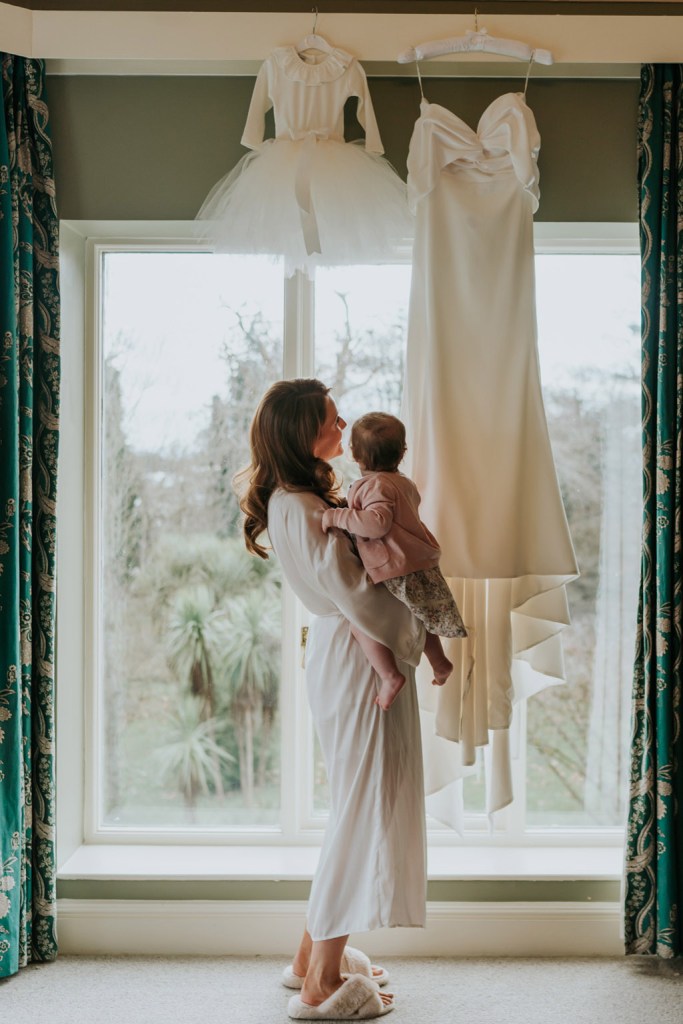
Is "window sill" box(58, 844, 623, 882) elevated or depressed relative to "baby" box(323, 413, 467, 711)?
depressed

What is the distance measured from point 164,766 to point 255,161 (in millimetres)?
1755

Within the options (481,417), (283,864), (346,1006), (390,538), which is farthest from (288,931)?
(481,417)

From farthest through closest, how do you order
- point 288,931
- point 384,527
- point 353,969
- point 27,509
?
point 288,931 → point 27,509 → point 353,969 → point 384,527

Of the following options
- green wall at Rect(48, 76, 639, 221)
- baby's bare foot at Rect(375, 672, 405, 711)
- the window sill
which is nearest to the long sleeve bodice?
green wall at Rect(48, 76, 639, 221)

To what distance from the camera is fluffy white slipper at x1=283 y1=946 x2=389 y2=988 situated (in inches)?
86.4

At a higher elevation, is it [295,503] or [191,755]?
[295,503]

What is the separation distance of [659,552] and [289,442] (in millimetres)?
1031

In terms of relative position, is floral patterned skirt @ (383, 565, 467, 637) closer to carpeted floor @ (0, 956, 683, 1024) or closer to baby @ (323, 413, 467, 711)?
baby @ (323, 413, 467, 711)

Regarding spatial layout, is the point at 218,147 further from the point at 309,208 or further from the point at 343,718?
the point at 343,718

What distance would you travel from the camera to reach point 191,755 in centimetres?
264

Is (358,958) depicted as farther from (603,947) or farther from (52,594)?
(52,594)

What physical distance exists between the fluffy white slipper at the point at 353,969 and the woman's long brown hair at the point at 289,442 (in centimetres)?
115

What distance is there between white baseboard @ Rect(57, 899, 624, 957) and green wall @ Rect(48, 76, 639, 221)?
1.93 meters

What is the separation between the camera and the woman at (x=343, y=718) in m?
2.00
